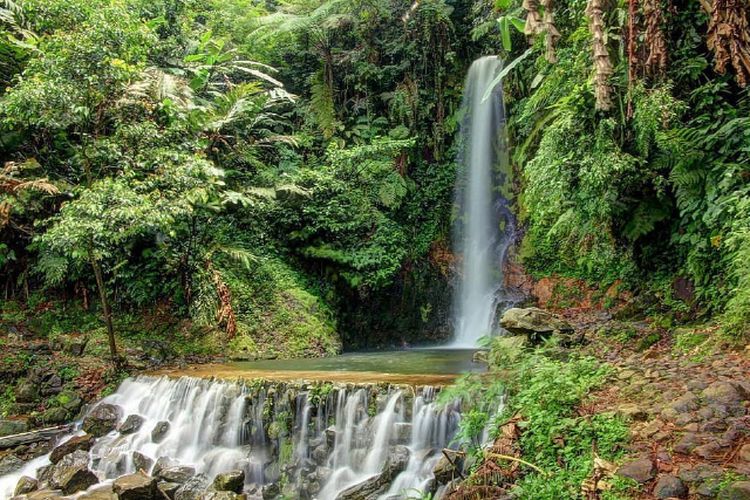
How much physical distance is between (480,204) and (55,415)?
1025 cm

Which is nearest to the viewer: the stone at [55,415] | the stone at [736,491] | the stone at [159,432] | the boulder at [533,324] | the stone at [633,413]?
the stone at [736,491]

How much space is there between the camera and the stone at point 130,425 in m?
7.89

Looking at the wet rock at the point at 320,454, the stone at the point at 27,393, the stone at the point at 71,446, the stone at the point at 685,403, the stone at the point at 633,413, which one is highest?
the stone at the point at 685,403

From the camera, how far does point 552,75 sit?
8297mm

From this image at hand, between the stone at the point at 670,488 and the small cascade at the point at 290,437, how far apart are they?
2.43 meters

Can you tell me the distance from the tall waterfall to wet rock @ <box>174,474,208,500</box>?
7343 millimetres

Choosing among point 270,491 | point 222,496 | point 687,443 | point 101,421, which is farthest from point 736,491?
point 101,421

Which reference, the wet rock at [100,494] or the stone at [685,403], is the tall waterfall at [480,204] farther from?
the stone at [685,403]

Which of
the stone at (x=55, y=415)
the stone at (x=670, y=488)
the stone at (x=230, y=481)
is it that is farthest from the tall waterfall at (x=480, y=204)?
the stone at (x=670, y=488)

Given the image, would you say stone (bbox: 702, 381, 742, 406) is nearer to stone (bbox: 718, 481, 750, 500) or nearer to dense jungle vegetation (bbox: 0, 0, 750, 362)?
stone (bbox: 718, 481, 750, 500)

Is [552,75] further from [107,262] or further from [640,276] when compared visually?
[107,262]

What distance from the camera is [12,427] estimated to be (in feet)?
25.9

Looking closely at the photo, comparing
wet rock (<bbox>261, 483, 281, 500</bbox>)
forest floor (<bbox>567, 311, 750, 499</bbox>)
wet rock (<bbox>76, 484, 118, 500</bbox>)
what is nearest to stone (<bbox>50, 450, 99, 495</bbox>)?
wet rock (<bbox>76, 484, 118, 500</bbox>)

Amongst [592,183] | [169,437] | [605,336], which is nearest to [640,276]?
[605,336]
